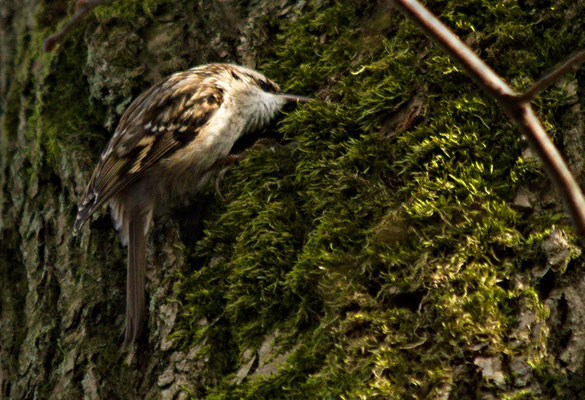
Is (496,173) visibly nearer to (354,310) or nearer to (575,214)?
(354,310)

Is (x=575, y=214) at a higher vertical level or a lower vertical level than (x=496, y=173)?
higher

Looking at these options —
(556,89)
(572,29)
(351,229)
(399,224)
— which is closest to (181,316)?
(351,229)

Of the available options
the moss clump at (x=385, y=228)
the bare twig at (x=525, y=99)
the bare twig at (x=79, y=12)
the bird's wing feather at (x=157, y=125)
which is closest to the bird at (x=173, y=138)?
the bird's wing feather at (x=157, y=125)

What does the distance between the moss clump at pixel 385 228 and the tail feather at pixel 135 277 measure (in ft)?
0.57

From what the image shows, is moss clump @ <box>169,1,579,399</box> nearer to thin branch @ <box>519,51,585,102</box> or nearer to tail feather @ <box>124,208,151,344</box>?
tail feather @ <box>124,208,151,344</box>

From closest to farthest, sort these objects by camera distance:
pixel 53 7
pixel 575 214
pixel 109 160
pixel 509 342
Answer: pixel 575 214 < pixel 509 342 < pixel 109 160 < pixel 53 7

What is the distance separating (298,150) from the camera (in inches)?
66.7

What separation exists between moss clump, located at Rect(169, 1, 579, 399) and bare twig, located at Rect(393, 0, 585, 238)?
22.4 inches

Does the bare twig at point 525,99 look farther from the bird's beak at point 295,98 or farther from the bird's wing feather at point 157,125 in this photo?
the bird's wing feather at point 157,125

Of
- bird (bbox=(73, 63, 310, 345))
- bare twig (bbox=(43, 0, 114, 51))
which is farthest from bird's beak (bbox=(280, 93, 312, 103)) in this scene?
bare twig (bbox=(43, 0, 114, 51))

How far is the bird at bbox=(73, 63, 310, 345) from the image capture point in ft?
6.80

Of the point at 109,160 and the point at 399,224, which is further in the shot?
the point at 109,160

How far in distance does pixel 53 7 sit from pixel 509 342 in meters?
2.51

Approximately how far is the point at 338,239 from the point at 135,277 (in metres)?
0.69
